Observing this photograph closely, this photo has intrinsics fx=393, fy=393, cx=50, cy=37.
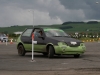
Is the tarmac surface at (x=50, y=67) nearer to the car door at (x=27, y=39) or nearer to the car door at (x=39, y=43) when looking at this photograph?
the car door at (x=39, y=43)

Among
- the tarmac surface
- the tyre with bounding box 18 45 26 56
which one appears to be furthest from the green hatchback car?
the tarmac surface

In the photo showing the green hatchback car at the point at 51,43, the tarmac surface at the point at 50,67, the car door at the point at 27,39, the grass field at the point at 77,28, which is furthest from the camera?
the grass field at the point at 77,28

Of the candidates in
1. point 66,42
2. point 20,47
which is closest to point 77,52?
point 66,42

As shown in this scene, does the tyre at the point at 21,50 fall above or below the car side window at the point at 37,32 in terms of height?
below

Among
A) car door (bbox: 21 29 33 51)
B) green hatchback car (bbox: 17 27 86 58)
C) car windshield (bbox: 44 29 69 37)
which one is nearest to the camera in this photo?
green hatchback car (bbox: 17 27 86 58)

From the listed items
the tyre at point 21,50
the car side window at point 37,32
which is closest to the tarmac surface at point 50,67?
the car side window at point 37,32

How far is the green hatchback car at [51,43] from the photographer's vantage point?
63.3 feet

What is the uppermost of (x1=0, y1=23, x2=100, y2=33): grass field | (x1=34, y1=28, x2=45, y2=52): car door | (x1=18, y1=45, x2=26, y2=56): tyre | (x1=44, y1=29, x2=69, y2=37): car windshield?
(x1=0, y1=23, x2=100, y2=33): grass field

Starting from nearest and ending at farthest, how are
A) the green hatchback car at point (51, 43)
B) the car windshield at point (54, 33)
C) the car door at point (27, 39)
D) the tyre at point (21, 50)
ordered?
1. the green hatchback car at point (51, 43)
2. the car windshield at point (54, 33)
3. the car door at point (27, 39)
4. the tyre at point (21, 50)

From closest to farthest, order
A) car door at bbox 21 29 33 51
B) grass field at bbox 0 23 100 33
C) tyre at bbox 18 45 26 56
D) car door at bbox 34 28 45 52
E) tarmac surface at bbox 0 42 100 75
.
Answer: tarmac surface at bbox 0 42 100 75, car door at bbox 34 28 45 52, car door at bbox 21 29 33 51, tyre at bbox 18 45 26 56, grass field at bbox 0 23 100 33

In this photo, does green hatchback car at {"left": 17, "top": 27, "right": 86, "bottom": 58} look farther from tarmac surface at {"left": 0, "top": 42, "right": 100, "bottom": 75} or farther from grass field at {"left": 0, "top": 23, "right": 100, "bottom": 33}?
grass field at {"left": 0, "top": 23, "right": 100, "bottom": 33}

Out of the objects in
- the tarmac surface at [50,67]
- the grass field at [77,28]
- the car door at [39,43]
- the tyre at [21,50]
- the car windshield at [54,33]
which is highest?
the grass field at [77,28]

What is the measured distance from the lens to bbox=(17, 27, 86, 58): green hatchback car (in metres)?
19.3

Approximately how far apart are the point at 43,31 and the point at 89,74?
9.29 meters
